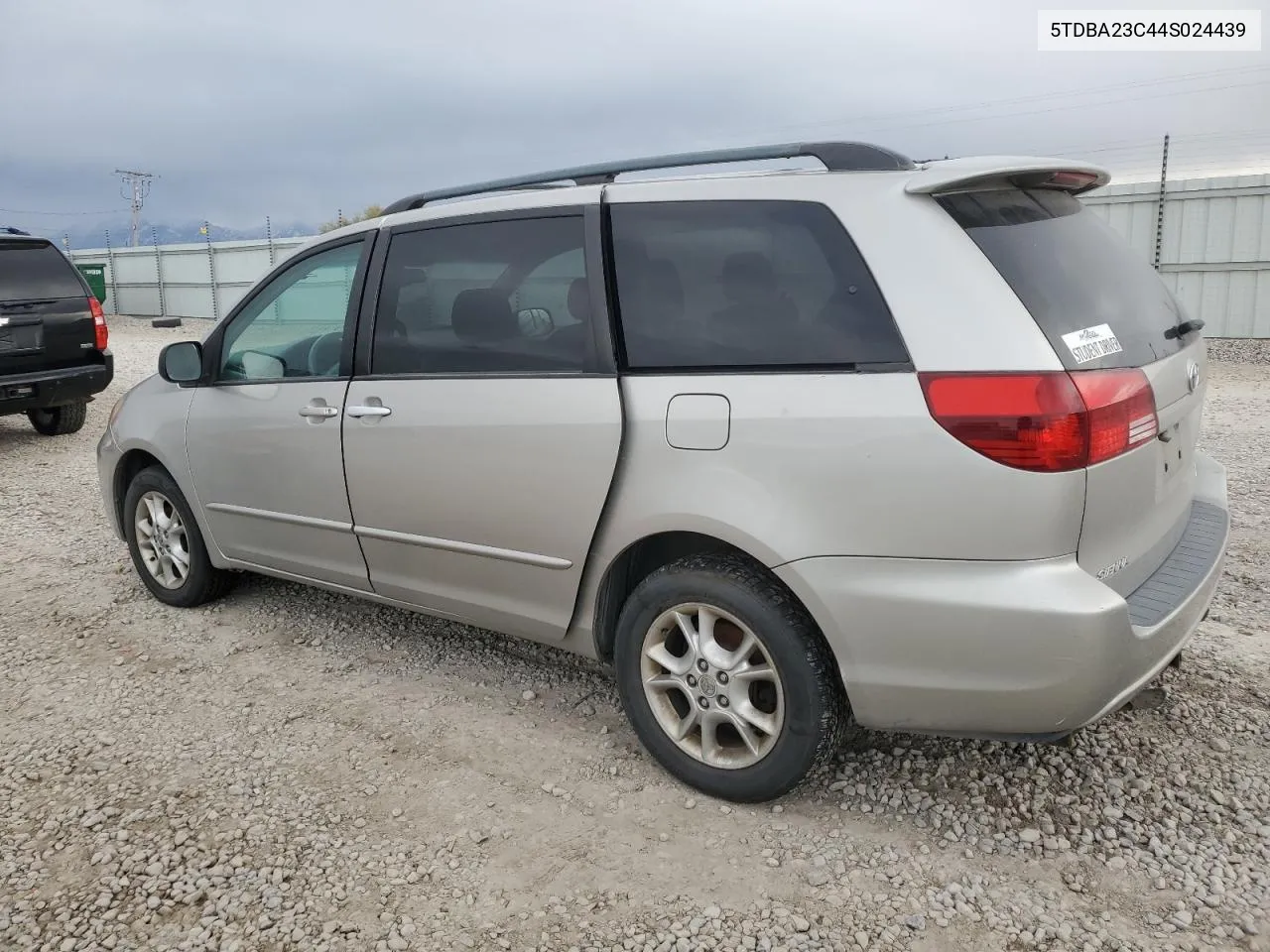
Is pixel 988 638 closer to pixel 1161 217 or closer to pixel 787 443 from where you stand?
pixel 787 443

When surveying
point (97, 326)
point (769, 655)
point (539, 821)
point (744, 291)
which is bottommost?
point (539, 821)

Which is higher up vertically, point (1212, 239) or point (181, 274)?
point (181, 274)

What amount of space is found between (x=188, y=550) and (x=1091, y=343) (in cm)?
393

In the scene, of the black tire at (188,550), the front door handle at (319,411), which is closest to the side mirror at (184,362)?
the black tire at (188,550)

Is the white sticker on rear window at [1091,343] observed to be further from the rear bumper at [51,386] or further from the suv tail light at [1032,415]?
the rear bumper at [51,386]

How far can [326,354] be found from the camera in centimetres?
389

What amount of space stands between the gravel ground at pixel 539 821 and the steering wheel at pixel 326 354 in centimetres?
118

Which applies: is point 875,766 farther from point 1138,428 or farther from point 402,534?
point 402,534

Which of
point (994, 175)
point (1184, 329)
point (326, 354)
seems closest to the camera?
point (994, 175)

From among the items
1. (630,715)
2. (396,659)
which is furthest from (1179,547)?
(396,659)

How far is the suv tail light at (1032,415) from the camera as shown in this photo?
2.38m

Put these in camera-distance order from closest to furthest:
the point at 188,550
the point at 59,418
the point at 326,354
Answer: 1. the point at 326,354
2. the point at 188,550
3. the point at 59,418

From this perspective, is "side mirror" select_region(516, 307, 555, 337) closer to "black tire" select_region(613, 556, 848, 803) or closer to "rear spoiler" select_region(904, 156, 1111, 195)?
"black tire" select_region(613, 556, 848, 803)

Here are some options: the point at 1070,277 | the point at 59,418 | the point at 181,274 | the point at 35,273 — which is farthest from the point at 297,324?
the point at 181,274
